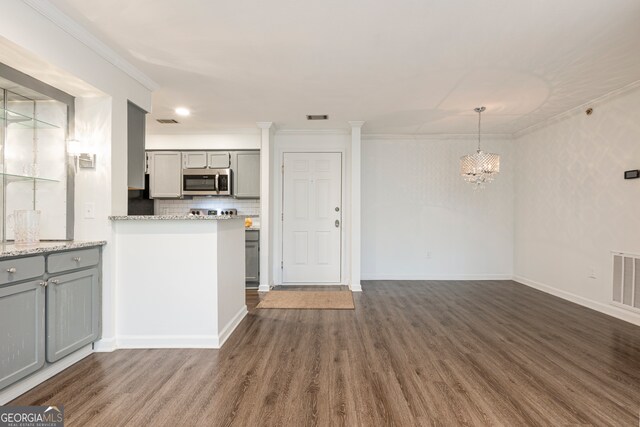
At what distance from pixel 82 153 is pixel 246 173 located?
9.07 ft

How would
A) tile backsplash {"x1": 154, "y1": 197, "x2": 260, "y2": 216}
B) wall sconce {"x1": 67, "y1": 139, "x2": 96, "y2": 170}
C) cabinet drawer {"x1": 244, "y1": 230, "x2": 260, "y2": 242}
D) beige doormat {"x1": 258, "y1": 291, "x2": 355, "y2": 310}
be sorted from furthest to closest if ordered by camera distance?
tile backsplash {"x1": 154, "y1": 197, "x2": 260, "y2": 216} → cabinet drawer {"x1": 244, "y1": 230, "x2": 260, "y2": 242} → beige doormat {"x1": 258, "y1": 291, "x2": 355, "y2": 310} → wall sconce {"x1": 67, "y1": 139, "x2": 96, "y2": 170}

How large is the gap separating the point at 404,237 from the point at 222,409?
4401 millimetres

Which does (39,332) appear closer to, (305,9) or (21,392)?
(21,392)

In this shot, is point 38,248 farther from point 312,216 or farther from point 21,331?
point 312,216

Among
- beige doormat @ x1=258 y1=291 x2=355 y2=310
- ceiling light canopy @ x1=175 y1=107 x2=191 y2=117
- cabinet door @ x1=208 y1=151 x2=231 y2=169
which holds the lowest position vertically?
beige doormat @ x1=258 y1=291 x2=355 y2=310

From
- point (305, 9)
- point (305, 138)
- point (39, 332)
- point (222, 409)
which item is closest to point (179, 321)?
point (39, 332)

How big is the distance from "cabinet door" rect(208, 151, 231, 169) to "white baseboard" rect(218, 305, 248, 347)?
2578 mm

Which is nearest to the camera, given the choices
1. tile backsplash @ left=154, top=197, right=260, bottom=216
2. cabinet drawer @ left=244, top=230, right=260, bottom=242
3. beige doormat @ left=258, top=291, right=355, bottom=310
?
beige doormat @ left=258, top=291, right=355, bottom=310

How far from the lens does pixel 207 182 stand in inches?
210

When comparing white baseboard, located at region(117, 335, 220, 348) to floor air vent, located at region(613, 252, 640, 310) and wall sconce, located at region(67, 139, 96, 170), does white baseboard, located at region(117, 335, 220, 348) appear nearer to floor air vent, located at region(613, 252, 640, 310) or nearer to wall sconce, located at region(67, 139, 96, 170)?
wall sconce, located at region(67, 139, 96, 170)

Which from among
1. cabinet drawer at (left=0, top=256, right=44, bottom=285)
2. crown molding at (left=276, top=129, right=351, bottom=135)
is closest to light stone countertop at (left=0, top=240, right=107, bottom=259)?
cabinet drawer at (left=0, top=256, right=44, bottom=285)

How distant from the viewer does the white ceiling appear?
89.0 inches

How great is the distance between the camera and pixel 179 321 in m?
2.87

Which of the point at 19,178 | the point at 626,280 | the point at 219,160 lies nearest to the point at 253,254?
the point at 219,160
